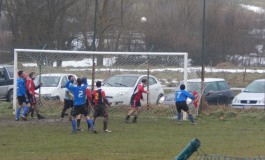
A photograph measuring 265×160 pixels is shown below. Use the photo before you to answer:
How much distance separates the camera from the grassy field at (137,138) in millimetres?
16250

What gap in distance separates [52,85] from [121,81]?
126 inches

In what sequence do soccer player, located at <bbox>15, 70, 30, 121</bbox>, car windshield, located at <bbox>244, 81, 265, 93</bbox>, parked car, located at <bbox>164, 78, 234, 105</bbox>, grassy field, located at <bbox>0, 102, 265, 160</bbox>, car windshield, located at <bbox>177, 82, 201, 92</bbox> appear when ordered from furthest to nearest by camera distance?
parked car, located at <bbox>164, 78, 234, 105</bbox> < car windshield, located at <bbox>244, 81, 265, 93</bbox> < car windshield, located at <bbox>177, 82, 201, 92</bbox> < soccer player, located at <bbox>15, 70, 30, 121</bbox> < grassy field, located at <bbox>0, 102, 265, 160</bbox>

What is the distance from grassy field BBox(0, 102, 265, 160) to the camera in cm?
1625

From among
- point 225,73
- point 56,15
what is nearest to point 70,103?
point 56,15

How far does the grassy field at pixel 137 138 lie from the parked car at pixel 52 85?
7.36 feet

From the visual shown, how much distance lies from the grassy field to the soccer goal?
4.95 ft

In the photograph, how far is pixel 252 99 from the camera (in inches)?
1092

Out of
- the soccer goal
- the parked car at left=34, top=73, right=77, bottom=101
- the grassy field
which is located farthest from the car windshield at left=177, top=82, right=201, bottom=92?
the parked car at left=34, top=73, right=77, bottom=101

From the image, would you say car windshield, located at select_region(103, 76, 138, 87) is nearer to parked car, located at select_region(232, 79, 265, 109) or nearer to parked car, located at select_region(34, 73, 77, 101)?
parked car, located at select_region(34, 73, 77, 101)

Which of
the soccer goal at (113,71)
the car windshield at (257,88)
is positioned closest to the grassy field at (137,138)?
the soccer goal at (113,71)

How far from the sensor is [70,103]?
80.5 ft

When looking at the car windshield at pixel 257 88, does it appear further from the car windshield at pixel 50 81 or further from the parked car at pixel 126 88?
the car windshield at pixel 50 81

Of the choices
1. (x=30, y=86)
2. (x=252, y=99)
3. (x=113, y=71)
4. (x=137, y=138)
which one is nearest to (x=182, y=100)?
(x=137, y=138)

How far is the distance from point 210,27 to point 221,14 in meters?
3.76
